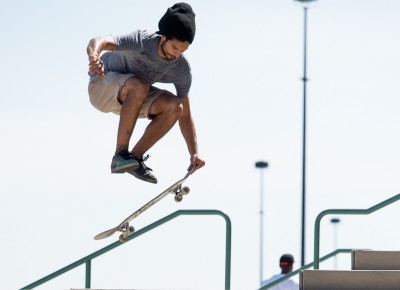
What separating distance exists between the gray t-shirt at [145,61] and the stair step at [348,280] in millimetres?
1993

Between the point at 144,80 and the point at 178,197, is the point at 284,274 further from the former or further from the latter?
the point at 144,80

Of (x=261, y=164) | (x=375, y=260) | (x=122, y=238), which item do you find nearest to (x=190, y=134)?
(x=122, y=238)

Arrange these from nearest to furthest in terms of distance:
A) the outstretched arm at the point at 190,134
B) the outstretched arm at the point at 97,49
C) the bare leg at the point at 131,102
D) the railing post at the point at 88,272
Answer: the outstretched arm at the point at 97,49 < the bare leg at the point at 131,102 < the outstretched arm at the point at 190,134 < the railing post at the point at 88,272

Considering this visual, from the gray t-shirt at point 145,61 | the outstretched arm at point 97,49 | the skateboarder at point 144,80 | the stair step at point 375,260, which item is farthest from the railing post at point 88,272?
the outstretched arm at point 97,49

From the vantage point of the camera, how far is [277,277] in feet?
46.7

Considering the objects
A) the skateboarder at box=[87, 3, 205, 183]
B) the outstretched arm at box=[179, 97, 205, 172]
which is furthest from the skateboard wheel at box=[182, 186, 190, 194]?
the skateboarder at box=[87, 3, 205, 183]

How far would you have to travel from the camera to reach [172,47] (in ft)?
37.1

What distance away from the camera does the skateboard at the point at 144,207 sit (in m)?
12.4

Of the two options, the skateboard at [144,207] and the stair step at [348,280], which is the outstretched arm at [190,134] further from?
the stair step at [348,280]

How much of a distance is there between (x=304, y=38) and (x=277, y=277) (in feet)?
58.4

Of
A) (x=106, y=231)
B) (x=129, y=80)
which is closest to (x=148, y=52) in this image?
(x=129, y=80)

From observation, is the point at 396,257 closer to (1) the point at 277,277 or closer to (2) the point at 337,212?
(2) the point at 337,212

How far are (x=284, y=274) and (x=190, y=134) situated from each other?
2.67 m

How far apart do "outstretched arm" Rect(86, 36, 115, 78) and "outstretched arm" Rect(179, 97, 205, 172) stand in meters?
1.16
